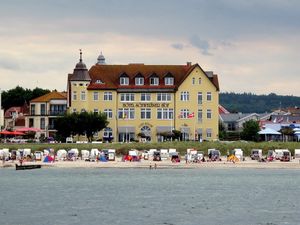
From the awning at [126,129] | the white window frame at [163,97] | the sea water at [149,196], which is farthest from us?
the white window frame at [163,97]

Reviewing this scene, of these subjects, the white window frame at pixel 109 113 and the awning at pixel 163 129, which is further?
the white window frame at pixel 109 113

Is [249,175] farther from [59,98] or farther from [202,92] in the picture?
[59,98]

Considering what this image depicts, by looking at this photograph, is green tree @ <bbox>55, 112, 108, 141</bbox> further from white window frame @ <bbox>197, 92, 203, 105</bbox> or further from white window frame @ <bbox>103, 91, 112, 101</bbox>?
white window frame @ <bbox>197, 92, 203, 105</bbox>

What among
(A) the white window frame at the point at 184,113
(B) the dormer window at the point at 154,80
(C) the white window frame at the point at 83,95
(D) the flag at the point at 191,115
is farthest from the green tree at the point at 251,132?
(C) the white window frame at the point at 83,95

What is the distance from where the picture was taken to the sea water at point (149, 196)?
58.1m

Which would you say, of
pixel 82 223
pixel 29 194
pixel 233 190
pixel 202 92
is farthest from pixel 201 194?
pixel 202 92

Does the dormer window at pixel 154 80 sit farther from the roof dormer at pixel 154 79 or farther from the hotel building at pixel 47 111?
the hotel building at pixel 47 111

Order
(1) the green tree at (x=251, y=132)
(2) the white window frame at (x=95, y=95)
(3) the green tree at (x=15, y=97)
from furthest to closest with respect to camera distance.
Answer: (3) the green tree at (x=15, y=97) < (1) the green tree at (x=251, y=132) < (2) the white window frame at (x=95, y=95)

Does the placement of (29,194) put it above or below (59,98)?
below

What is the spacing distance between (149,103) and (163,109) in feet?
5.97

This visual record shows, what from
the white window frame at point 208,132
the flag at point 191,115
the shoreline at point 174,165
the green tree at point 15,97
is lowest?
the shoreline at point 174,165

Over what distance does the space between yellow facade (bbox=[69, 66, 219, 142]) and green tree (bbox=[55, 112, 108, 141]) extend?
4.31m

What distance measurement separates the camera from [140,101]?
123250 millimetres

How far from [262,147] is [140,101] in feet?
67.0
